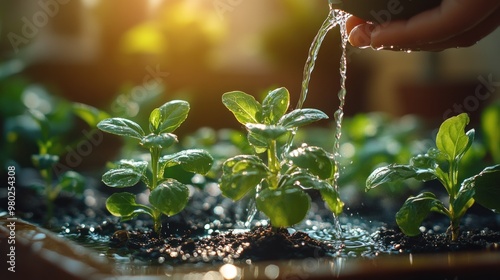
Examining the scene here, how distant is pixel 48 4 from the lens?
4480mm

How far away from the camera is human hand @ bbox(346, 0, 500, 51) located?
3.21ft

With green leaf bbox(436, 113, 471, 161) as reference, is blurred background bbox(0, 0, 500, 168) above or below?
above

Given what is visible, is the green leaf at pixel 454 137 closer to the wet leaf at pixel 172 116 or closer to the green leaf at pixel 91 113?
the wet leaf at pixel 172 116

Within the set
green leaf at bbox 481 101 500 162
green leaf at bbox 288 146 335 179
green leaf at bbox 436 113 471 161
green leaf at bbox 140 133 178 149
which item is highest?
green leaf at bbox 481 101 500 162

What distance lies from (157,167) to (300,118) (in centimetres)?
27

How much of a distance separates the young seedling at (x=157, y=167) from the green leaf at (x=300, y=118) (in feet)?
0.46

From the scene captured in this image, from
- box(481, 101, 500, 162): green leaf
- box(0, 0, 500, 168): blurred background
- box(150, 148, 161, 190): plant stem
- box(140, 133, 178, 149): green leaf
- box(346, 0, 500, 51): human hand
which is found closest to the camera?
box(346, 0, 500, 51): human hand

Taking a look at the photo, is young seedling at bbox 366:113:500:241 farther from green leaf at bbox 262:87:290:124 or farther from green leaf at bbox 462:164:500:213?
green leaf at bbox 262:87:290:124

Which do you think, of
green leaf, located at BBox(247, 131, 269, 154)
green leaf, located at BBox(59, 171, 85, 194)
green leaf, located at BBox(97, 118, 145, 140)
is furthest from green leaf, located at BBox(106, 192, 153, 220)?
green leaf, located at BBox(59, 171, 85, 194)

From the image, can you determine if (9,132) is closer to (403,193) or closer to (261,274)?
(403,193)

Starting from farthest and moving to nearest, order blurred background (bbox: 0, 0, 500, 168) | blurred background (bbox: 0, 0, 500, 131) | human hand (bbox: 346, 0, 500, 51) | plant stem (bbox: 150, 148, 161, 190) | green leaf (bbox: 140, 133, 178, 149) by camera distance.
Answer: blurred background (bbox: 0, 0, 500, 131) → blurred background (bbox: 0, 0, 500, 168) → plant stem (bbox: 150, 148, 161, 190) → green leaf (bbox: 140, 133, 178, 149) → human hand (bbox: 346, 0, 500, 51)

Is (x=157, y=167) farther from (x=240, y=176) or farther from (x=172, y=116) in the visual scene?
(x=240, y=176)

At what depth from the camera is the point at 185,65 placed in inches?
150

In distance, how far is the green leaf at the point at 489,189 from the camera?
110 cm
